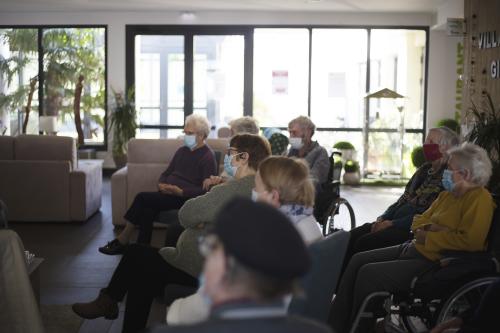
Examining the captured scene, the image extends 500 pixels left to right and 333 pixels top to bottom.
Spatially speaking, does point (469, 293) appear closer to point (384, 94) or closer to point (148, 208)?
point (148, 208)

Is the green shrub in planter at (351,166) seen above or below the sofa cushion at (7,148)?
below

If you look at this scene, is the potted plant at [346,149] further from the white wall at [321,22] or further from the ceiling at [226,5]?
the ceiling at [226,5]

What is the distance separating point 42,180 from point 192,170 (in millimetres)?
1970

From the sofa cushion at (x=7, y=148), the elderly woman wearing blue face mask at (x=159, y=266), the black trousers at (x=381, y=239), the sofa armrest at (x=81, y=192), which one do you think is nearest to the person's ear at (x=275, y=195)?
the elderly woman wearing blue face mask at (x=159, y=266)

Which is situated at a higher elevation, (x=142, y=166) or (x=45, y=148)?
(x=45, y=148)

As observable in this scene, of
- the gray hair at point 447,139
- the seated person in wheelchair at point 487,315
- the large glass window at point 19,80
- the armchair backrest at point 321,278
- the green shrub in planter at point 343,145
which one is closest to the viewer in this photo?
the armchair backrest at point 321,278

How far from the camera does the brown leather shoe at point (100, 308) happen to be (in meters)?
3.70

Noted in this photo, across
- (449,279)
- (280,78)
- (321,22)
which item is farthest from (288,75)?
(449,279)

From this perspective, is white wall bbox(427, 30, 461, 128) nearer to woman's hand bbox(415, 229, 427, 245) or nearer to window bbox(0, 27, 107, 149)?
window bbox(0, 27, 107, 149)

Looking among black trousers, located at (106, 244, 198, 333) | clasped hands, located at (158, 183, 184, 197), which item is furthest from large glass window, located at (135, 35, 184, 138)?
black trousers, located at (106, 244, 198, 333)

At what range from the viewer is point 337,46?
1205 centimetres

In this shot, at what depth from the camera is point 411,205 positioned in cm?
446

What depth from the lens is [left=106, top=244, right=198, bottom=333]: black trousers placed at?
11.1 feet

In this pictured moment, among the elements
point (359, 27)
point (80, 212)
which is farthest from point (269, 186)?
point (359, 27)
